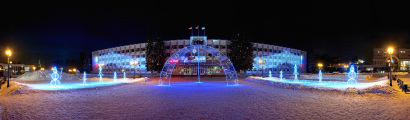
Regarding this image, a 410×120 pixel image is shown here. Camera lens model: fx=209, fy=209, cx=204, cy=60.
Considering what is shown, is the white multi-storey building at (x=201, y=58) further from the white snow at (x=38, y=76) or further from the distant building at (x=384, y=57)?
the white snow at (x=38, y=76)

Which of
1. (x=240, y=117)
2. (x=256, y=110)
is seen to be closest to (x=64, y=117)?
(x=240, y=117)

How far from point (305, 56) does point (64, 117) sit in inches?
3312

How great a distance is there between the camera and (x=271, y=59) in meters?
65.7

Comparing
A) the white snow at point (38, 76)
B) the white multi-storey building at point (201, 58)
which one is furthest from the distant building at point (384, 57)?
the white snow at point (38, 76)

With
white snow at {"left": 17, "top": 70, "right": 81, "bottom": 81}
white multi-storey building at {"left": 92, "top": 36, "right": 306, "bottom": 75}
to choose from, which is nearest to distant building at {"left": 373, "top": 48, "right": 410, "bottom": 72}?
white multi-storey building at {"left": 92, "top": 36, "right": 306, "bottom": 75}

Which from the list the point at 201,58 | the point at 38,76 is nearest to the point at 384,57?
the point at 201,58

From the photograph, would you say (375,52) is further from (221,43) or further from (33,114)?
(33,114)

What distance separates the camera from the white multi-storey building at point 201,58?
57719 mm

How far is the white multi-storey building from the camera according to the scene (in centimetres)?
5772

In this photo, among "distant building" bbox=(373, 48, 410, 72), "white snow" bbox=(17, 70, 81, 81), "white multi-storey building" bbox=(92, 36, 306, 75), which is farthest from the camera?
"distant building" bbox=(373, 48, 410, 72)

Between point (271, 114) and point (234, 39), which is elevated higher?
point (234, 39)

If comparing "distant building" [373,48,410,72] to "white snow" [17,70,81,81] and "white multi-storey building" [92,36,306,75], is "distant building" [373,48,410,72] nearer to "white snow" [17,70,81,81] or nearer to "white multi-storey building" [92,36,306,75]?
"white multi-storey building" [92,36,306,75]

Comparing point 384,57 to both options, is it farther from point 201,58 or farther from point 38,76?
point 38,76

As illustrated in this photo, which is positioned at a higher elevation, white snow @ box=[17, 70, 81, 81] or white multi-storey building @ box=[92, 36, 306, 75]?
white multi-storey building @ box=[92, 36, 306, 75]
